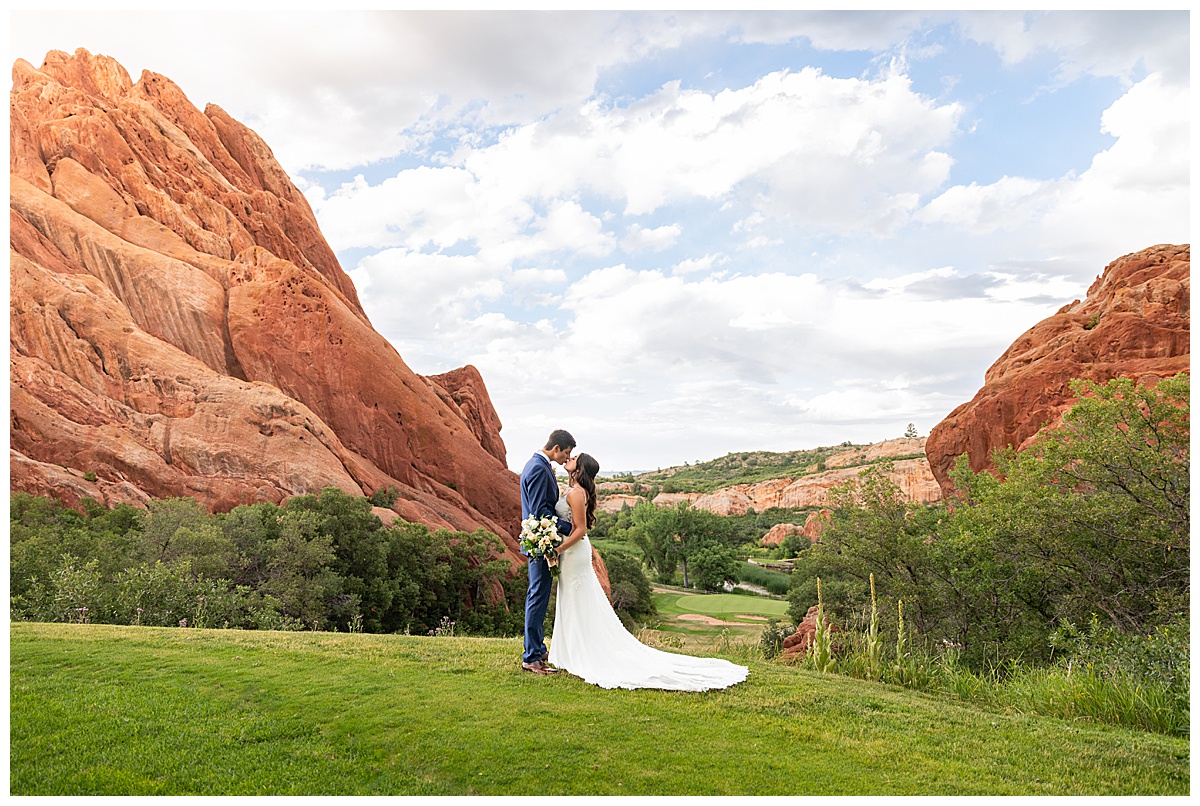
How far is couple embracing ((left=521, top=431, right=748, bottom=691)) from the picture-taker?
701 centimetres

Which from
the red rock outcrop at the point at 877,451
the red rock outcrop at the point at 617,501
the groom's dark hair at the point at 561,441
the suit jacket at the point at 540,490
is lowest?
the suit jacket at the point at 540,490

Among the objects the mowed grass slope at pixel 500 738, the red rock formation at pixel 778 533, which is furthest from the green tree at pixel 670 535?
the mowed grass slope at pixel 500 738

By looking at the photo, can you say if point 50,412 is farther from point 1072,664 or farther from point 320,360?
point 1072,664

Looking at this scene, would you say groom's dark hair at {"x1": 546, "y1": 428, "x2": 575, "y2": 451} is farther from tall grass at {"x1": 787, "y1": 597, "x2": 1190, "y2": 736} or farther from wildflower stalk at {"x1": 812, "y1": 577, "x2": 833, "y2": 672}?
tall grass at {"x1": 787, "y1": 597, "x2": 1190, "y2": 736}

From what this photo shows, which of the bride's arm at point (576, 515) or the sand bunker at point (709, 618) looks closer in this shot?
the bride's arm at point (576, 515)

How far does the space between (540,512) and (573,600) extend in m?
0.97


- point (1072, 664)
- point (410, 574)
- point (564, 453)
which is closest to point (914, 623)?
point (1072, 664)

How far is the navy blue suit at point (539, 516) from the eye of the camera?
7.06 meters

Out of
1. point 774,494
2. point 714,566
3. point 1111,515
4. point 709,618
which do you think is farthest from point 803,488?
point 1111,515

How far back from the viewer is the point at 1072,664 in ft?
26.1

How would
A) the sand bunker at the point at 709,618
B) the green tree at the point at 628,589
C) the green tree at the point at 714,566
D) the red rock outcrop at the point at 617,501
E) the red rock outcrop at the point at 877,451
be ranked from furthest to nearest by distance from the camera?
the red rock outcrop at the point at 617,501, the red rock outcrop at the point at 877,451, the green tree at the point at 714,566, the green tree at the point at 628,589, the sand bunker at the point at 709,618

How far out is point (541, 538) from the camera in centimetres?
686

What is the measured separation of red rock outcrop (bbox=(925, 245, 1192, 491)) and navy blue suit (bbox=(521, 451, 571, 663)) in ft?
70.9

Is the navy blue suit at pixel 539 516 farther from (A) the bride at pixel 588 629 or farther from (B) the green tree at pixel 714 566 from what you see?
(B) the green tree at pixel 714 566
